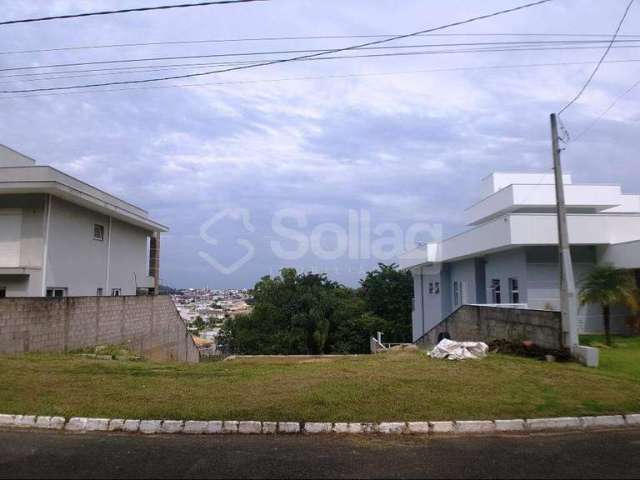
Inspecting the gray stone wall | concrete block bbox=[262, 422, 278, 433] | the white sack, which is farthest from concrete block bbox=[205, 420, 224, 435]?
the gray stone wall

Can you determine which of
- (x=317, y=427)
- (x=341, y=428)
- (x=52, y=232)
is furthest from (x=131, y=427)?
(x=52, y=232)

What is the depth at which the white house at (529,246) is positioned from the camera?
18281 millimetres

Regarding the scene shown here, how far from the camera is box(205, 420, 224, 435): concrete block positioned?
269 inches

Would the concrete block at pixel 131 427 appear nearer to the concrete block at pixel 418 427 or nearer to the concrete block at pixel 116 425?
the concrete block at pixel 116 425

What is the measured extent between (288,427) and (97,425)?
8.50ft

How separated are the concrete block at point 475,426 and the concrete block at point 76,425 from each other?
16.6 feet

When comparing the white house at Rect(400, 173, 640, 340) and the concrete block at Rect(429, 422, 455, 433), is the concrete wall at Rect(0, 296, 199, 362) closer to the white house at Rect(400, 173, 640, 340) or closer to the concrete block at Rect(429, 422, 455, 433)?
the concrete block at Rect(429, 422, 455, 433)

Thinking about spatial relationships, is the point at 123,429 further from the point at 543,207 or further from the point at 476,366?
the point at 543,207

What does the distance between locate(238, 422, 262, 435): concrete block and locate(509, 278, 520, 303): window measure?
15.6 m

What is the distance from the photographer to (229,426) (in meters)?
6.88

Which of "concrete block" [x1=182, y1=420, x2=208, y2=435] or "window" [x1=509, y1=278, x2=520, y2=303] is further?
"window" [x1=509, y1=278, x2=520, y2=303]

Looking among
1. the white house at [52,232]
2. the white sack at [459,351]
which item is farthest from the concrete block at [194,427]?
the white house at [52,232]

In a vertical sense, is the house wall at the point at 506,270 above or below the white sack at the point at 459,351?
above

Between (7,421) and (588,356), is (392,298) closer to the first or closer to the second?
(588,356)
